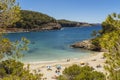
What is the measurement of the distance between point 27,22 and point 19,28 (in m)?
7.78

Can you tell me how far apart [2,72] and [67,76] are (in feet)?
22.2

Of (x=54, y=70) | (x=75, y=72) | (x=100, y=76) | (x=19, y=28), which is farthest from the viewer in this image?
(x=19, y=28)

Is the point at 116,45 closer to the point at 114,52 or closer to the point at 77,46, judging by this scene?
the point at 114,52

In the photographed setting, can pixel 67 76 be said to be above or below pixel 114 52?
below

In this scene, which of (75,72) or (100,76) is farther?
(75,72)

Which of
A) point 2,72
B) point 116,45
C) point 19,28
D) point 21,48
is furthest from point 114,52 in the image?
point 19,28

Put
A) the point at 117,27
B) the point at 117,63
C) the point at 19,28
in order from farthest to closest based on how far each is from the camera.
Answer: the point at 19,28, the point at 117,27, the point at 117,63

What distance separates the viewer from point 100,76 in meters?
20.5

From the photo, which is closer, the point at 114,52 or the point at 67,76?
the point at 114,52

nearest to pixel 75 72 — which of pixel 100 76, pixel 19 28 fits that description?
pixel 100 76

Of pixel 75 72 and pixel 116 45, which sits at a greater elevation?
pixel 116 45

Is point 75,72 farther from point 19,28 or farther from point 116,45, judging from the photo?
point 19,28

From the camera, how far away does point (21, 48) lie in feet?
38.8

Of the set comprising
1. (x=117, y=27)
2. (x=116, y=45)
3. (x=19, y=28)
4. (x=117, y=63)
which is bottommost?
(x=19, y=28)
